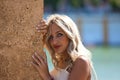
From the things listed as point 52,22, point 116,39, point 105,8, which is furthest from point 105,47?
point 52,22

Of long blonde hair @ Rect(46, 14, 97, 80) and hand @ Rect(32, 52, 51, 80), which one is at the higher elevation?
long blonde hair @ Rect(46, 14, 97, 80)

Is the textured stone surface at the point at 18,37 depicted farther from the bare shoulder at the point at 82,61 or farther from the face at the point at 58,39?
the bare shoulder at the point at 82,61

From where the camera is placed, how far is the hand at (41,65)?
362 cm

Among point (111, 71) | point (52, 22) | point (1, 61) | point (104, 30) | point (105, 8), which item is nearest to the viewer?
point (1, 61)

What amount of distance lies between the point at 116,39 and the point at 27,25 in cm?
2610

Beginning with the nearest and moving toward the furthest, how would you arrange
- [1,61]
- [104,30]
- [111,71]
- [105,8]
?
[1,61]
[111,71]
[104,30]
[105,8]

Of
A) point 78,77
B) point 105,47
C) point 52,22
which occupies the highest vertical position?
point 52,22

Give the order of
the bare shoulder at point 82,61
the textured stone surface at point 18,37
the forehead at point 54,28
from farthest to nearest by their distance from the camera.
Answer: the forehead at point 54,28
the bare shoulder at point 82,61
the textured stone surface at point 18,37

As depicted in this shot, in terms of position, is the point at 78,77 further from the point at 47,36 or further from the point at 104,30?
the point at 104,30

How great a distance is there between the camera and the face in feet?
12.2

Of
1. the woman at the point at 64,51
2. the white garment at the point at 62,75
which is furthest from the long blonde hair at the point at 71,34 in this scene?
the white garment at the point at 62,75


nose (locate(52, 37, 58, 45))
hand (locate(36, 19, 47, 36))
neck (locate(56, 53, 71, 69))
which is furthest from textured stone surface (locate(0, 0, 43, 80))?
neck (locate(56, 53, 71, 69))

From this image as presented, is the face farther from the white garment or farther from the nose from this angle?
the white garment

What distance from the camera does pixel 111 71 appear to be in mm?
20031
